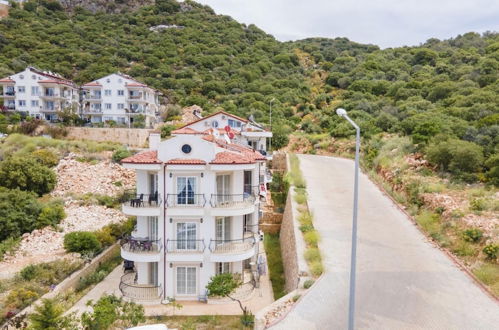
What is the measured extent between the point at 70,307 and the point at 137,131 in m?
32.8

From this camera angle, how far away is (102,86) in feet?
191

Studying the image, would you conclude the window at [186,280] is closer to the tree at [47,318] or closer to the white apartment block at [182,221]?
Result: the white apartment block at [182,221]

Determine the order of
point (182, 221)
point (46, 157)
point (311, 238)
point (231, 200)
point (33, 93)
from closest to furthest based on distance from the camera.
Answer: point (182, 221), point (231, 200), point (311, 238), point (46, 157), point (33, 93)

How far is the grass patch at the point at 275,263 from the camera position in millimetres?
19431

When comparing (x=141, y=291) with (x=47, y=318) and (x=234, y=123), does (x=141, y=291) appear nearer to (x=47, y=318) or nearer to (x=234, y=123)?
(x=47, y=318)

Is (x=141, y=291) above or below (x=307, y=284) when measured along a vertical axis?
below

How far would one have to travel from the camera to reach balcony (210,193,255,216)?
17.8 metres

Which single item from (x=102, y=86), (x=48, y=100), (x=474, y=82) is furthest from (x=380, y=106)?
(x=48, y=100)

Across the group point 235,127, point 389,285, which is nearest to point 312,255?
point 389,285

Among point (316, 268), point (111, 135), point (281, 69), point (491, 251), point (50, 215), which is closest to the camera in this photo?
point (316, 268)

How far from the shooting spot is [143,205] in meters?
18.2

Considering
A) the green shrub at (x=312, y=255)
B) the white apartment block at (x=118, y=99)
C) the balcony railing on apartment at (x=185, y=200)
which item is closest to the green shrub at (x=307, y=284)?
the green shrub at (x=312, y=255)

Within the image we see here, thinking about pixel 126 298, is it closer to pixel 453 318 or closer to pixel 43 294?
pixel 43 294

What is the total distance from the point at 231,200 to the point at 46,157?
2721cm
